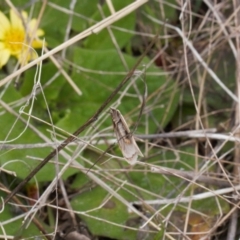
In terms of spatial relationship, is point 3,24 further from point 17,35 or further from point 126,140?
point 126,140

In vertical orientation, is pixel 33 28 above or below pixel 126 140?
above

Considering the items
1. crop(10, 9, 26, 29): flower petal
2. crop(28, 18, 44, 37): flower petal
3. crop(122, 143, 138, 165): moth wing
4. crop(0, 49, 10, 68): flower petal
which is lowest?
crop(122, 143, 138, 165): moth wing

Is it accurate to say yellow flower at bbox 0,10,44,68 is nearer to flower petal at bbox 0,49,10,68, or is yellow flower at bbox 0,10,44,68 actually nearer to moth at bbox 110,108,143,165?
flower petal at bbox 0,49,10,68

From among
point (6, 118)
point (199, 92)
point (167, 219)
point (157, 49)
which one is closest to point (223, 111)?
point (199, 92)

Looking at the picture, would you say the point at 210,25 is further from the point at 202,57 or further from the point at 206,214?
the point at 206,214

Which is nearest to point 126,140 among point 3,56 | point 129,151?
point 129,151

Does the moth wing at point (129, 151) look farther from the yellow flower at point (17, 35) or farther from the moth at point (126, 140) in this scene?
the yellow flower at point (17, 35)

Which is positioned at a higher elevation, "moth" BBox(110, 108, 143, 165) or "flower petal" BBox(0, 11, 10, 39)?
"flower petal" BBox(0, 11, 10, 39)

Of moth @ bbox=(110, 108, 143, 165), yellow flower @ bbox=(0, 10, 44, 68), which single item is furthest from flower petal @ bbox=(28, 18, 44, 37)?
moth @ bbox=(110, 108, 143, 165)
